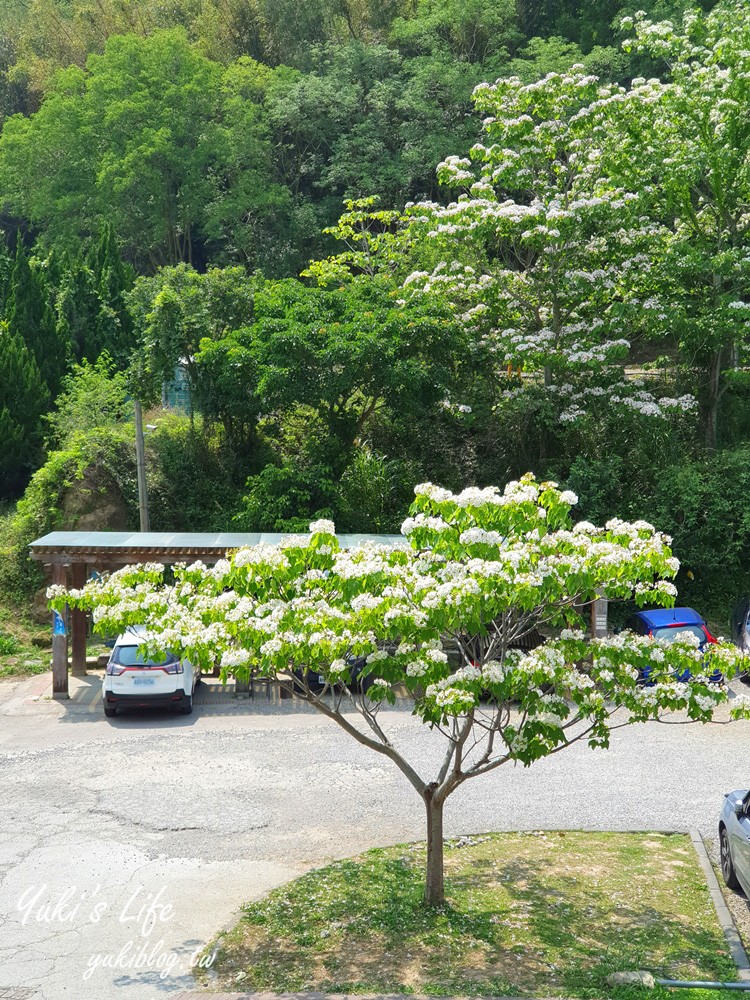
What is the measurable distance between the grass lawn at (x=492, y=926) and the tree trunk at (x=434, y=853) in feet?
0.51

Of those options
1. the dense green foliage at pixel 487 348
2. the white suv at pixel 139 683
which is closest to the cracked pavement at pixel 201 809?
the white suv at pixel 139 683

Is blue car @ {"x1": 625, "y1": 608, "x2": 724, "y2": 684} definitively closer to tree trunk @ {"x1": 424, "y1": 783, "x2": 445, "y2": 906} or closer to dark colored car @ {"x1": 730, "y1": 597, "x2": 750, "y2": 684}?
dark colored car @ {"x1": 730, "y1": 597, "x2": 750, "y2": 684}

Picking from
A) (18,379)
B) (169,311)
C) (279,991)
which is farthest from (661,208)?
(279,991)

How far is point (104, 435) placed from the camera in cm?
2577

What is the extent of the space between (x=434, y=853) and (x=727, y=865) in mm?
3043

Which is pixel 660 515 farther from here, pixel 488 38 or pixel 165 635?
pixel 488 38

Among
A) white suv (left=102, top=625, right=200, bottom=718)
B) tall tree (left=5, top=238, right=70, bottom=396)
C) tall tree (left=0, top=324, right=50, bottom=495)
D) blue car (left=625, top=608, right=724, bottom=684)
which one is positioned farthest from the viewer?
tall tree (left=5, top=238, right=70, bottom=396)

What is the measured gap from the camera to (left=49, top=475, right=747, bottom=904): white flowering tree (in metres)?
8.54

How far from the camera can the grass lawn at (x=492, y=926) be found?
845 cm

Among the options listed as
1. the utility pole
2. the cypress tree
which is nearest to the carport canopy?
the utility pole

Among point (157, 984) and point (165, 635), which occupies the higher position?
point (165, 635)

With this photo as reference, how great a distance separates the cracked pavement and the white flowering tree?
8.32 ft

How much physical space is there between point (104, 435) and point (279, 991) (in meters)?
19.3

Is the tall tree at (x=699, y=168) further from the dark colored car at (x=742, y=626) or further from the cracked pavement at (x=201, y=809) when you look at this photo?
the cracked pavement at (x=201, y=809)
